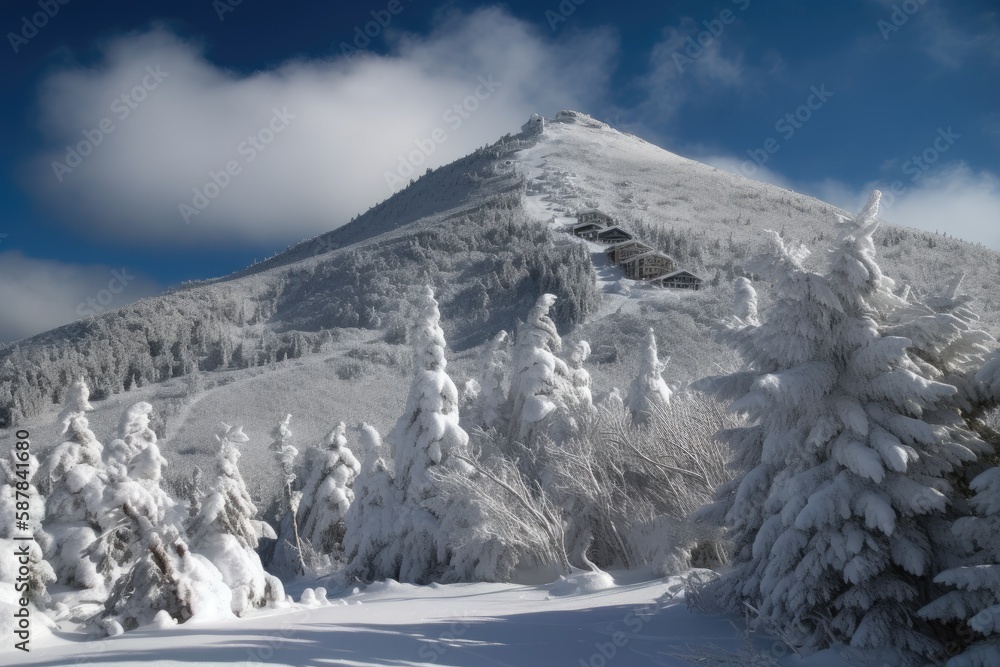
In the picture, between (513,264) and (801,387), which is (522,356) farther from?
(513,264)

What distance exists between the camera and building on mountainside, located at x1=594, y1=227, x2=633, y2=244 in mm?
102938

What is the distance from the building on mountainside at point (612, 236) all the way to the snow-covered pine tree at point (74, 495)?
293 feet

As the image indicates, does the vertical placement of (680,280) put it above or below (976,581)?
above

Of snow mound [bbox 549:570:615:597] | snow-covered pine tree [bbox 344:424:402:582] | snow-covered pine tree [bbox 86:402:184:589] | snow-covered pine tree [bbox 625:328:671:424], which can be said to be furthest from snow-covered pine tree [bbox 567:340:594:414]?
snow-covered pine tree [bbox 86:402:184:589]

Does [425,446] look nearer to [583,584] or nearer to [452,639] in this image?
[583,584]

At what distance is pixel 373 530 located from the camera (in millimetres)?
24344

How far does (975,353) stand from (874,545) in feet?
10.9

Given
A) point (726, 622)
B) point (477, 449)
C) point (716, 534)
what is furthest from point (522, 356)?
point (726, 622)

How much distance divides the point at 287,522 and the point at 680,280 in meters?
62.9

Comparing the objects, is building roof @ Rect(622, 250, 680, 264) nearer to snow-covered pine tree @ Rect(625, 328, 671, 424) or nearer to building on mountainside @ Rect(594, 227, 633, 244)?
building on mountainside @ Rect(594, 227, 633, 244)

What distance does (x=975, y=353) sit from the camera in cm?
927

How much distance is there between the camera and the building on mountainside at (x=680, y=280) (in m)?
86.9

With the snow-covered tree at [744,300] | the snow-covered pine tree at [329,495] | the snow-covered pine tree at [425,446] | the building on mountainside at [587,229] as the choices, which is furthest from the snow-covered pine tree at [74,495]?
the building on mountainside at [587,229]

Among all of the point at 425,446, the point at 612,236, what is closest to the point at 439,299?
the point at 612,236
